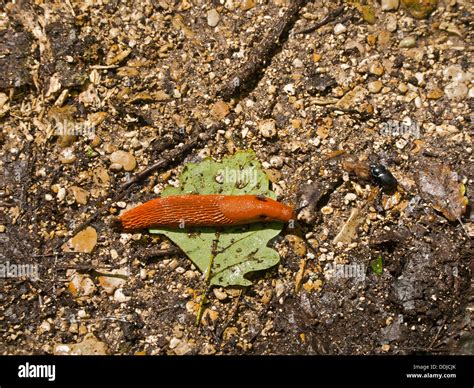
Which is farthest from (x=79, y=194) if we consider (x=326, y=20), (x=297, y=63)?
(x=326, y=20)

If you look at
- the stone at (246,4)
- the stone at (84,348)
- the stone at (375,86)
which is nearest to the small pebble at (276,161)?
the stone at (375,86)

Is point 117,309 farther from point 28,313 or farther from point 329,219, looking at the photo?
point 329,219

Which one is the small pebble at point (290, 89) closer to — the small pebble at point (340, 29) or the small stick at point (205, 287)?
the small pebble at point (340, 29)

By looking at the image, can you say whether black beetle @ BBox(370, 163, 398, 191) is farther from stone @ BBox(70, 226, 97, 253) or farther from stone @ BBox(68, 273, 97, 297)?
stone @ BBox(68, 273, 97, 297)

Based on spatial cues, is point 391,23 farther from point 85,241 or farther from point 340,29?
point 85,241

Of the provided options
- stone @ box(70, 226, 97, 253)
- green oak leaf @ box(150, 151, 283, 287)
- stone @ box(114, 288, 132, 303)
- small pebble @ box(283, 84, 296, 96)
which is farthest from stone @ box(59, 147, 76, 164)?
small pebble @ box(283, 84, 296, 96)
